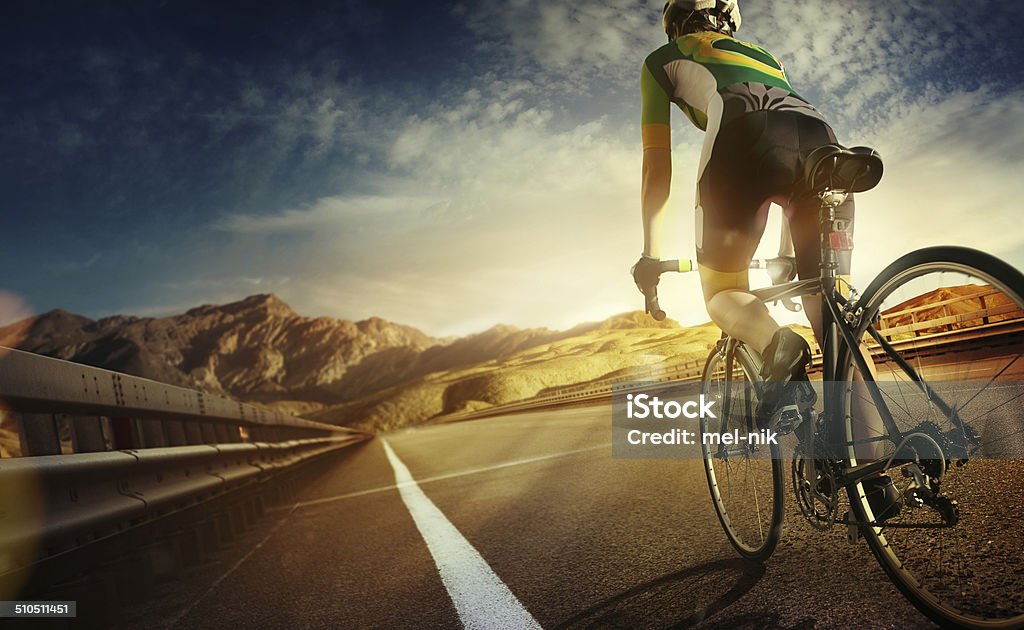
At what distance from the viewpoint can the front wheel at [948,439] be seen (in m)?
1.79

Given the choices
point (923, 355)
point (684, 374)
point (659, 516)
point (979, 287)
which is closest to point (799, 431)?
point (923, 355)

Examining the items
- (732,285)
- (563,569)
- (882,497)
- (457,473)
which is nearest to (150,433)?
(563,569)

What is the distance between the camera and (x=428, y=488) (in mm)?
6895

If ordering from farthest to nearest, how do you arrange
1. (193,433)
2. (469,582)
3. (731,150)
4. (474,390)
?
(474,390) → (193,433) → (469,582) → (731,150)

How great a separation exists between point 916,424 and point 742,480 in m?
1.32

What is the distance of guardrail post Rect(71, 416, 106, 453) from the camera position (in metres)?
3.22

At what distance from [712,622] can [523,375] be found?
447ft

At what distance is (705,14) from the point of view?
10.5 feet

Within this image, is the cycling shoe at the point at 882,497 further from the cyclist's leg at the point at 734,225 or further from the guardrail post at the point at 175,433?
the guardrail post at the point at 175,433

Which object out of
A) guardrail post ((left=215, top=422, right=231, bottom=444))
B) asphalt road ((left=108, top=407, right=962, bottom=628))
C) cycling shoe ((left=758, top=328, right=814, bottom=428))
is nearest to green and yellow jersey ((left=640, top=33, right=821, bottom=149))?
cycling shoe ((left=758, top=328, right=814, bottom=428))

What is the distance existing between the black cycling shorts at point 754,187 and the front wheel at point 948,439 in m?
0.59

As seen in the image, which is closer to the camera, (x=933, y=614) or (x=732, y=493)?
(x=933, y=614)

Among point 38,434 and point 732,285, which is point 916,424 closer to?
point 732,285

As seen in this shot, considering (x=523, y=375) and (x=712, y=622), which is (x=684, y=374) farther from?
(x=523, y=375)
